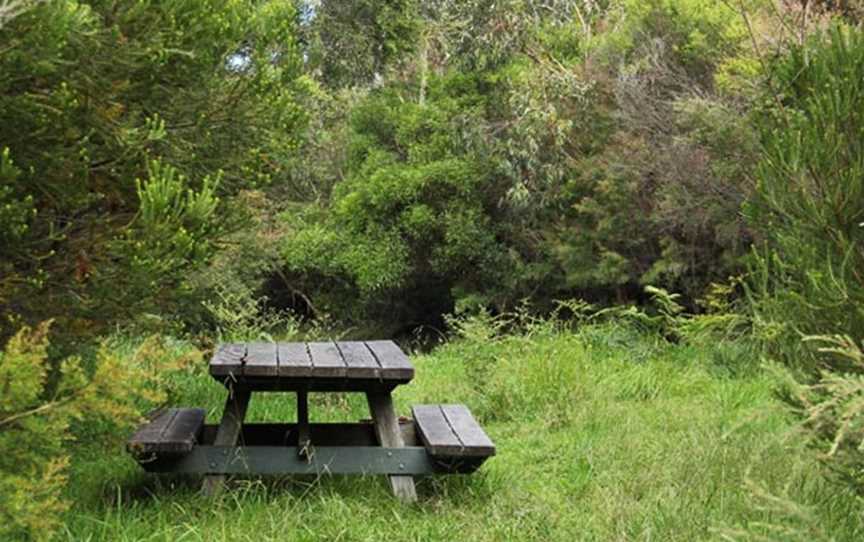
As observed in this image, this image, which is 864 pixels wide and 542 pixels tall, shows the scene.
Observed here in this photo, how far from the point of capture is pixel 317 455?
14.7ft

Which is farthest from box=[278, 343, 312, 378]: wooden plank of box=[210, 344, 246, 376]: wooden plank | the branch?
the branch

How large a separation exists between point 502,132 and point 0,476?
14375 millimetres

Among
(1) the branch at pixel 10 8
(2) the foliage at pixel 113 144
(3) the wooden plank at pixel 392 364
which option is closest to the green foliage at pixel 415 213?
(2) the foliage at pixel 113 144

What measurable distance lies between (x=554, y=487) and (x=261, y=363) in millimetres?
1600

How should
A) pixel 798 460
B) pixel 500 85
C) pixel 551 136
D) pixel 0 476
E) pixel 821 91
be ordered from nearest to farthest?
1. pixel 0 476
2. pixel 821 91
3. pixel 798 460
4. pixel 551 136
5. pixel 500 85

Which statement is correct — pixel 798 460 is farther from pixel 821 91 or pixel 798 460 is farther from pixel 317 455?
pixel 317 455

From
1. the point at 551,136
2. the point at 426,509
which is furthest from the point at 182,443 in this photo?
the point at 551,136

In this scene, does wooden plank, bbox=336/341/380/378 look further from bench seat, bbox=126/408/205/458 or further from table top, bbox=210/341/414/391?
bench seat, bbox=126/408/205/458

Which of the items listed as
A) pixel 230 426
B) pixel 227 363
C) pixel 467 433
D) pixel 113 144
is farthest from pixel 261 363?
pixel 113 144

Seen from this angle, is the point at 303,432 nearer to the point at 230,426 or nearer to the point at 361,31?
the point at 230,426

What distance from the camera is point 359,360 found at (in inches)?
185

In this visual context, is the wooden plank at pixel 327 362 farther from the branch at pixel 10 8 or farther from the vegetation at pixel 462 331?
the branch at pixel 10 8

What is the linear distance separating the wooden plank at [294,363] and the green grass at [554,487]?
20.9 inches

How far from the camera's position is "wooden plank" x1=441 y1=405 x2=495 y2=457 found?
425 centimetres
